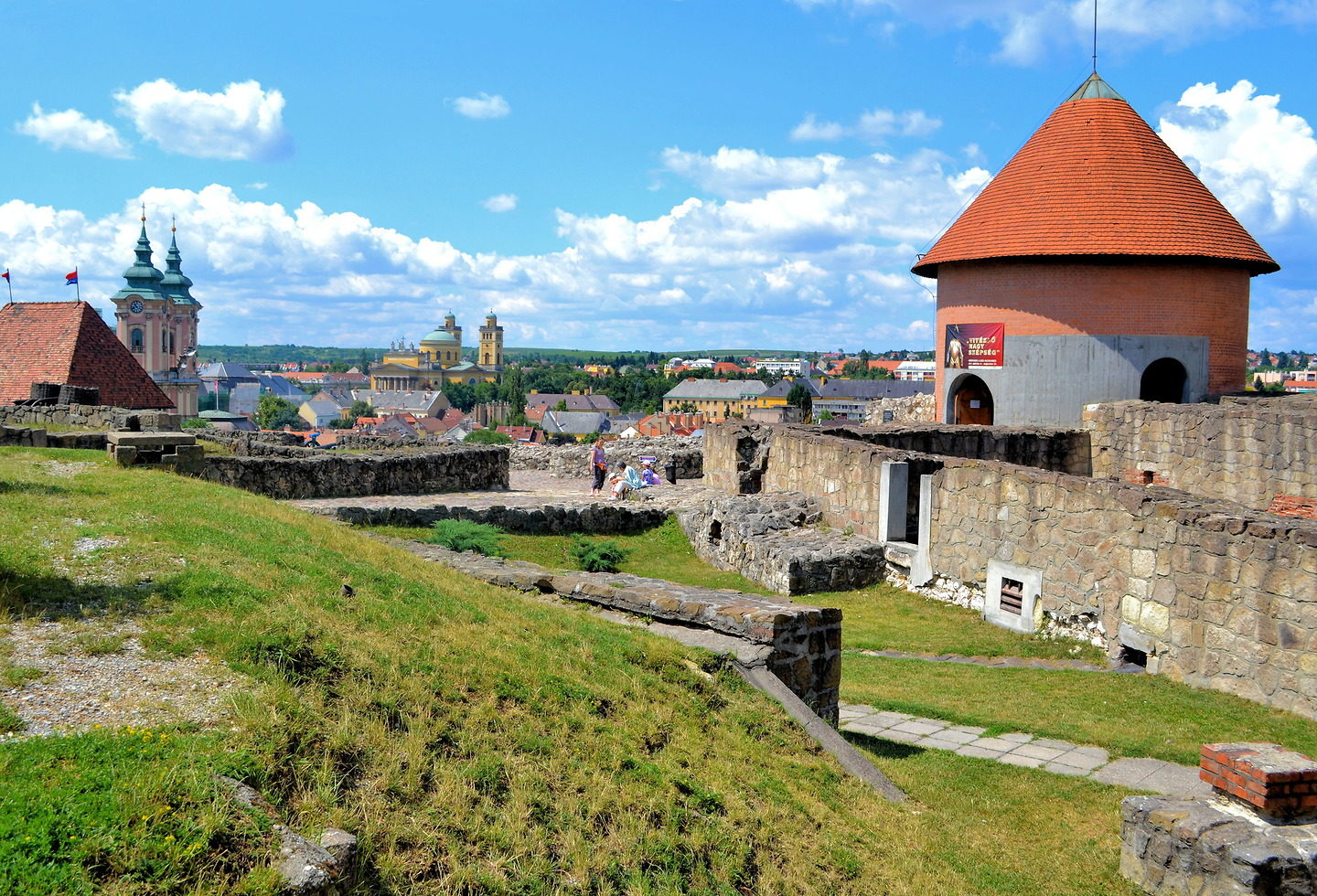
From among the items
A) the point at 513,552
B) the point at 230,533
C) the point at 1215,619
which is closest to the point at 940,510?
the point at 1215,619

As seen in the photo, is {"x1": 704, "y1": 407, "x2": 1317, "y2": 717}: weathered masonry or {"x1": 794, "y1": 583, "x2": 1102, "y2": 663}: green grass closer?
{"x1": 704, "y1": 407, "x2": 1317, "y2": 717}: weathered masonry

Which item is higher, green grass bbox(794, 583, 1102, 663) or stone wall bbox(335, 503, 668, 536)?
stone wall bbox(335, 503, 668, 536)

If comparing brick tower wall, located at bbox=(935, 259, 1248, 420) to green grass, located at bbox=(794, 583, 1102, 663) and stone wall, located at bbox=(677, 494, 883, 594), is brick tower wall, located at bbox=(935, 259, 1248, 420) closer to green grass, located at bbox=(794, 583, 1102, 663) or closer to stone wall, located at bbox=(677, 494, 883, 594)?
stone wall, located at bbox=(677, 494, 883, 594)

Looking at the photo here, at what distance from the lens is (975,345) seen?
2284 cm

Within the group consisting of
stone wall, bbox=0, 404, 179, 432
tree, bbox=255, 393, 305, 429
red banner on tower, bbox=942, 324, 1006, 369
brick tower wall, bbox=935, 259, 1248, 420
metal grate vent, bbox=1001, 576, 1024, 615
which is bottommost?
tree, bbox=255, 393, 305, 429

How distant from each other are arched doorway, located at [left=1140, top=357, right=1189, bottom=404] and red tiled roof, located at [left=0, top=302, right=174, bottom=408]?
20.6 metres

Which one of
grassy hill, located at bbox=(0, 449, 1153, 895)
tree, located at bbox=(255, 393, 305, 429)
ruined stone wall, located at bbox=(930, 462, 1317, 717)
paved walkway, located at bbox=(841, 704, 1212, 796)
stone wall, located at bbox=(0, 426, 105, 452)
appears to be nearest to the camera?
grassy hill, located at bbox=(0, 449, 1153, 895)

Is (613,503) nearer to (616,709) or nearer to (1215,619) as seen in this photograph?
(1215,619)

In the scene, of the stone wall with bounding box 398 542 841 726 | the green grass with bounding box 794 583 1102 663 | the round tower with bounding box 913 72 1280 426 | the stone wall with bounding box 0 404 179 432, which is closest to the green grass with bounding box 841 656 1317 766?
the green grass with bounding box 794 583 1102 663

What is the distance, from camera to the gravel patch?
4.04m

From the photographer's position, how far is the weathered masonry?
809cm

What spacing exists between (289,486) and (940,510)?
9.75 meters

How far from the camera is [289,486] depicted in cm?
1617

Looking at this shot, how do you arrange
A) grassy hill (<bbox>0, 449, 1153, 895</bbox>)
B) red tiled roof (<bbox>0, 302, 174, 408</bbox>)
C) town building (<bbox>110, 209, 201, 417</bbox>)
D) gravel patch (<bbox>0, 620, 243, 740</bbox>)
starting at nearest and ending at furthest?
grassy hill (<bbox>0, 449, 1153, 895</bbox>)
gravel patch (<bbox>0, 620, 243, 740</bbox>)
red tiled roof (<bbox>0, 302, 174, 408</bbox>)
town building (<bbox>110, 209, 201, 417</bbox>)
